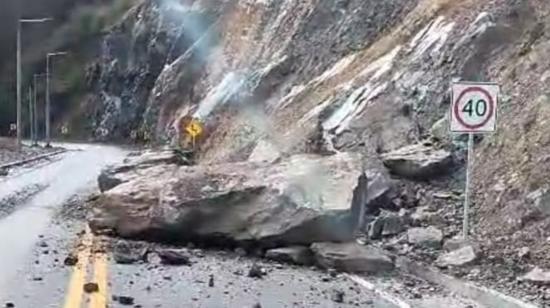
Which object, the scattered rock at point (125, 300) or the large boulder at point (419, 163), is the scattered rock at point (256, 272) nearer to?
the scattered rock at point (125, 300)

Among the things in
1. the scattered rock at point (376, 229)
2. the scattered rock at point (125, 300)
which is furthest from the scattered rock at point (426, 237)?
the scattered rock at point (125, 300)

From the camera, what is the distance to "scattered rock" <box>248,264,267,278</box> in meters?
10.7

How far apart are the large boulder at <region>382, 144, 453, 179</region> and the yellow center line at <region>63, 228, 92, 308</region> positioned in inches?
173

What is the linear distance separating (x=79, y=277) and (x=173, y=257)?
1.61 metres

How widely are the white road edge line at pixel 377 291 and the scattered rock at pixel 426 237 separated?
51.1 inches

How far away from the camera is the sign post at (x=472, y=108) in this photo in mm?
11727

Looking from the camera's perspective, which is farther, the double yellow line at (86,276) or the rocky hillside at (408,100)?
the rocky hillside at (408,100)

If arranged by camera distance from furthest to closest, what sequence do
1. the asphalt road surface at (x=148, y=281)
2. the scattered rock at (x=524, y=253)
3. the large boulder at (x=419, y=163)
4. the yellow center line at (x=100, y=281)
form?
the large boulder at (x=419, y=163) → the scattered rock at (x=524, y=253) → the asphalt road surface at (x=148, y=281) → the yellow center line at (x=100, y=281)

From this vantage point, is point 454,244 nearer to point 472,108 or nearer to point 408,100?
point 472,108

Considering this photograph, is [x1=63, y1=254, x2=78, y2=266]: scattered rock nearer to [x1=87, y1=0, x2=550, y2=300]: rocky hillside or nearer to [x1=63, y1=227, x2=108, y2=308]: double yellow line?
[x1=63, y1=227, x2=108, y2=308]: double yellow line

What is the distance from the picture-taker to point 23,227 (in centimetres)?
1523

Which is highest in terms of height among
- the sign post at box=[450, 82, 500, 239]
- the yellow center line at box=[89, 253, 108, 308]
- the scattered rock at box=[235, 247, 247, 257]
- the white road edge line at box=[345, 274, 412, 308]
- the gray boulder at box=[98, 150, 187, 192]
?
the sign post at box=[450, 82, 500, 239]

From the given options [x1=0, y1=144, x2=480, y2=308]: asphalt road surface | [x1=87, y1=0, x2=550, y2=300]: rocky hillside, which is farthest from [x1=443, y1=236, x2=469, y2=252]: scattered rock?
[x1=0, y1=144, x2=480, y2=308]: asphalt road surface

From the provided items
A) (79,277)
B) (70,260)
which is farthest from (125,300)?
(70,260)
